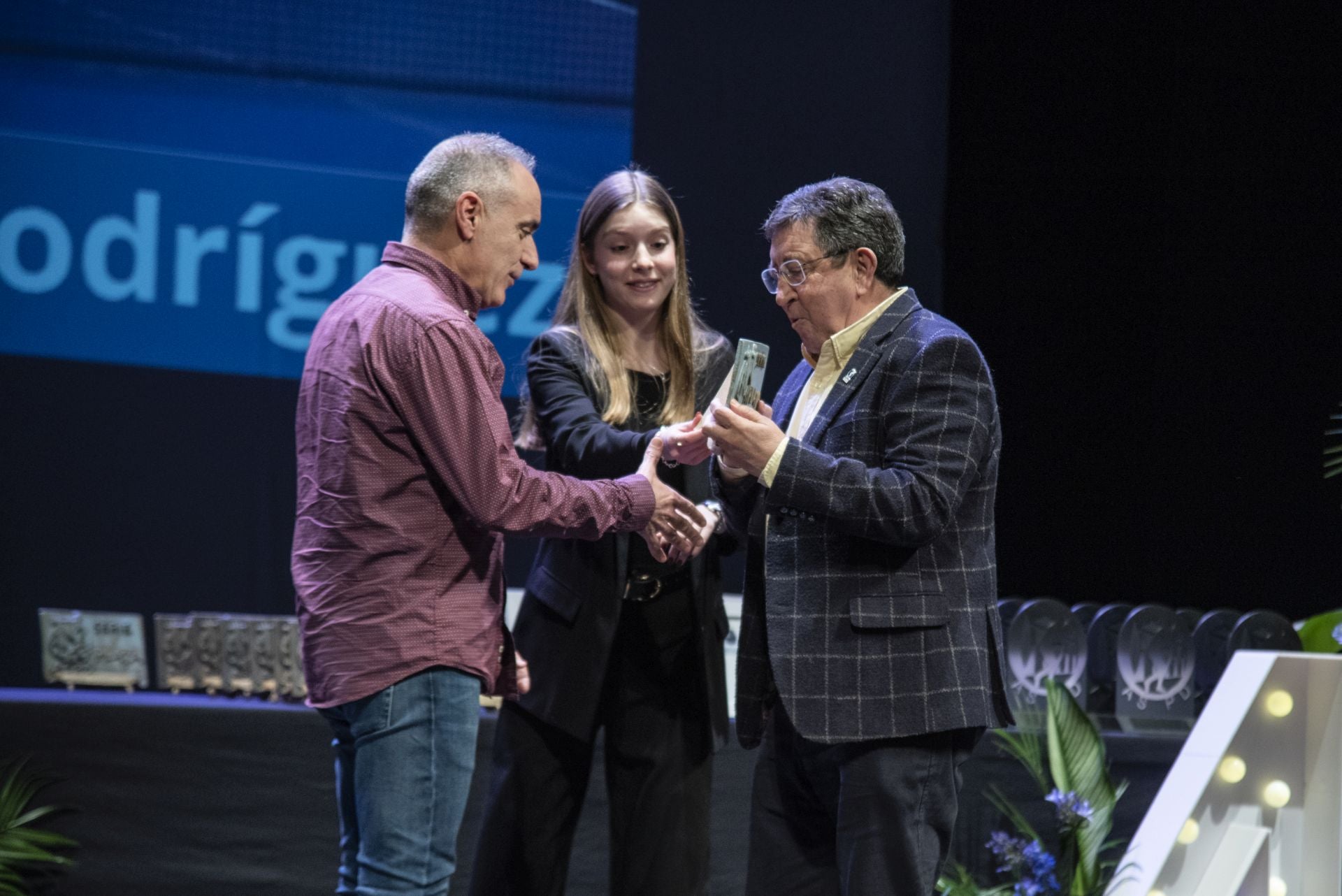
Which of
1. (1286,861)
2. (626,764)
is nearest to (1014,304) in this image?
(1286,861)

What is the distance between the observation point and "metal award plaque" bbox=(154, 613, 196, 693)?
3584 mm

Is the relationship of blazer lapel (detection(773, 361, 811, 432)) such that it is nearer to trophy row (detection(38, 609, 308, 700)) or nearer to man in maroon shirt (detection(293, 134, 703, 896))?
man in maroon shirt (detection(293, 134, 703, 896))

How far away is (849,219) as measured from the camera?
6.70 ft

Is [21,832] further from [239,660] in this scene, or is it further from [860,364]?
[860,364]

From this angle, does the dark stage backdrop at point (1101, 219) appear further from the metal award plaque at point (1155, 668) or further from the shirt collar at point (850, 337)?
the shirt collar at point (850, 337)

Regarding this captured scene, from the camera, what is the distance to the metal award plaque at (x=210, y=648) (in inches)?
140

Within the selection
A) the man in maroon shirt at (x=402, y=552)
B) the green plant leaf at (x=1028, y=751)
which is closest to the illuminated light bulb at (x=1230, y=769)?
the green plant leaf at (x=1028, y=751)

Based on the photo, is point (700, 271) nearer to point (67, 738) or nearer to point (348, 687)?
point (67, 738)

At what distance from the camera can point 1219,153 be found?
4465mm

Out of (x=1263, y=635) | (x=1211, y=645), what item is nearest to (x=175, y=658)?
(x=1211, y=645)

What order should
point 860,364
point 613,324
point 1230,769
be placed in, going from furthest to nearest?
point 1230,769, point 613,324, point 860,364

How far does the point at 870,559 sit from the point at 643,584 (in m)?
0.61

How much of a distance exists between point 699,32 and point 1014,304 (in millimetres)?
1350

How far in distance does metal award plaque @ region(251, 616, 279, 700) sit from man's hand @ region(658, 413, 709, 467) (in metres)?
1.64
